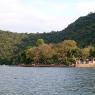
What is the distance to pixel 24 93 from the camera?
5538cm

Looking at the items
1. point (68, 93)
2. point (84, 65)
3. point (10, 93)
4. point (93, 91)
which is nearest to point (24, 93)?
point (10, 93)

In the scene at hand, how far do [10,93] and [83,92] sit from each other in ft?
36.8

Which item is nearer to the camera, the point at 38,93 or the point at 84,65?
the point at 38,93

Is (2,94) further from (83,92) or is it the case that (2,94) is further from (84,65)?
(84,65)

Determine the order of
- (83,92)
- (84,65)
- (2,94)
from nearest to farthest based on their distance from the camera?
(2,94), (83,92), (84,65)

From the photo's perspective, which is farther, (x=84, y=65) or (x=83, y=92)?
(x=84, y=65)

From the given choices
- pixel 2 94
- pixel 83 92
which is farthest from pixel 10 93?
pixel 83 92

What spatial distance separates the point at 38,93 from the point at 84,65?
473 ft

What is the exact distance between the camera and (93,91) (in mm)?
58812

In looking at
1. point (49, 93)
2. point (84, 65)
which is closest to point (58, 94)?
point (49, 93)

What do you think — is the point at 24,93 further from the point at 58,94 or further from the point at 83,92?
the point at 83,92

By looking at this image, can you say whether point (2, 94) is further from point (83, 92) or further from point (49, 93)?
point (83, 92)

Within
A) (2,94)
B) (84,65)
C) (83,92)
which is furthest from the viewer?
(84,65)

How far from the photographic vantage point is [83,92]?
189ft
